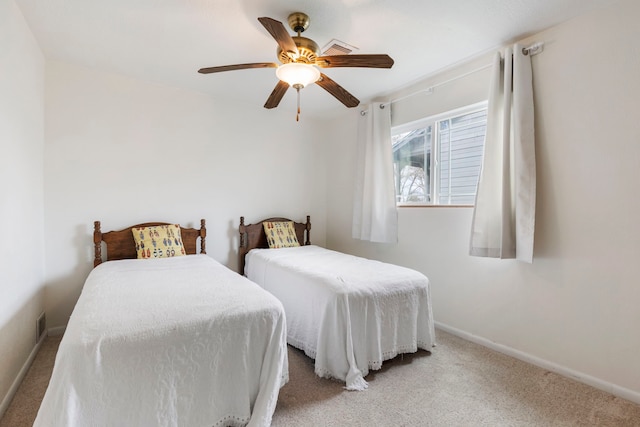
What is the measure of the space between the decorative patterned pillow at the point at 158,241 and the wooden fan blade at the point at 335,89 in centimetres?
205

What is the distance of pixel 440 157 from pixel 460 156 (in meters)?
0.20

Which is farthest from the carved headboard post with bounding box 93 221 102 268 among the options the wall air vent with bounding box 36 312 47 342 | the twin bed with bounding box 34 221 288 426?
the twin bed with bounding box 34 221 288 426

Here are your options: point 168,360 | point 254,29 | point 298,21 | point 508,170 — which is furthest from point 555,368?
point 254,29

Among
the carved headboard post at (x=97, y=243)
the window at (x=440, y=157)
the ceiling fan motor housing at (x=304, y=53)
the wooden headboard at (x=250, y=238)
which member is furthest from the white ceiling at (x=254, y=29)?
the wooden headboard at (x=250, y=238)

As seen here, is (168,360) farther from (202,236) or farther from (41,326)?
(202,236)

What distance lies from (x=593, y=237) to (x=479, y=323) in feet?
3.49

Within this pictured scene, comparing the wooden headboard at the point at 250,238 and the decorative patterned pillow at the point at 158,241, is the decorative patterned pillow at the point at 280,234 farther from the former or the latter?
the decorative patterned pillow at the point at 158,241

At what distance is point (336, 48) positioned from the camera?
89.9 inches

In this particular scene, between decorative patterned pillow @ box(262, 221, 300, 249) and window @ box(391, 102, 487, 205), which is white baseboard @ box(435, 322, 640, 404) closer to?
window @ box(391, 102, 487, 205)

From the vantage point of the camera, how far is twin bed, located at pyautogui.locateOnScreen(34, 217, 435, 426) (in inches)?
47.8

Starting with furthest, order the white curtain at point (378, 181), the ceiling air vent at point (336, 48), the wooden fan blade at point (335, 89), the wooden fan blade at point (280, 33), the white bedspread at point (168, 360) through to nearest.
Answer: the white curtain at point (378, 181), the ceiling air vent at point (336, 48), the wooden fan blade at point (335, 89), the wooden fan blade at point (280, 33), the white bedspread at point (168, 360)

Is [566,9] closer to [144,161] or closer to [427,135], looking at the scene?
[427,135]

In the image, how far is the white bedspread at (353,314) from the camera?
1.92m

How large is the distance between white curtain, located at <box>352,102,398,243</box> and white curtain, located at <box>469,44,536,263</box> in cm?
95
